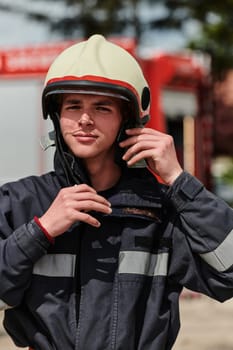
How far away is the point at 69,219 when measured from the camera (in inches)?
81.6

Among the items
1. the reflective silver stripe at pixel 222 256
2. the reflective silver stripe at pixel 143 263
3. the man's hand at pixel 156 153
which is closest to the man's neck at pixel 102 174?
the man's hand at pixel 156 153

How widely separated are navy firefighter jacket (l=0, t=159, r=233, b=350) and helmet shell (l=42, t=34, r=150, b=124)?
225 mm

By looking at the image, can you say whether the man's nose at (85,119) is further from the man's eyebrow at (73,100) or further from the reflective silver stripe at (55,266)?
the reflective silver stripe at (55,266)

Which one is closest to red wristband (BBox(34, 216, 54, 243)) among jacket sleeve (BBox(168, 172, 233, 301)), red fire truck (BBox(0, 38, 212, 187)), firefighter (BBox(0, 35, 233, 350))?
firefighter (BBox(0, 35, 233, 350))

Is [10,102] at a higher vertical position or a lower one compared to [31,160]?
higher

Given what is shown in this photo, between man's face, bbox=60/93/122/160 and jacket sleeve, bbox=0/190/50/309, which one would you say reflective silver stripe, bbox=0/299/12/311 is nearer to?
jacket sleeve, bbox=0/190/50/309

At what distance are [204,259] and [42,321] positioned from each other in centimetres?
44

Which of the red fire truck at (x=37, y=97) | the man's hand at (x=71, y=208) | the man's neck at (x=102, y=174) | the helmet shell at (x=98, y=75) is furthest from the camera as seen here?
the red fire truck at (x=37, y=97)

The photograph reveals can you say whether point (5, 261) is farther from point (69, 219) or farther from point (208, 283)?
point (208, 283)

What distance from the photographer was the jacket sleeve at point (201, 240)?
2.12 meters

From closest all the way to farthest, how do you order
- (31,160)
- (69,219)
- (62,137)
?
(69,219), (62,137), (31,160)

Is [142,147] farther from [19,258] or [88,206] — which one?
[19,258]

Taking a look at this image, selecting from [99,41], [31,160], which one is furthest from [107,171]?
[31,160]

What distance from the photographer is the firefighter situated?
6.92ft
